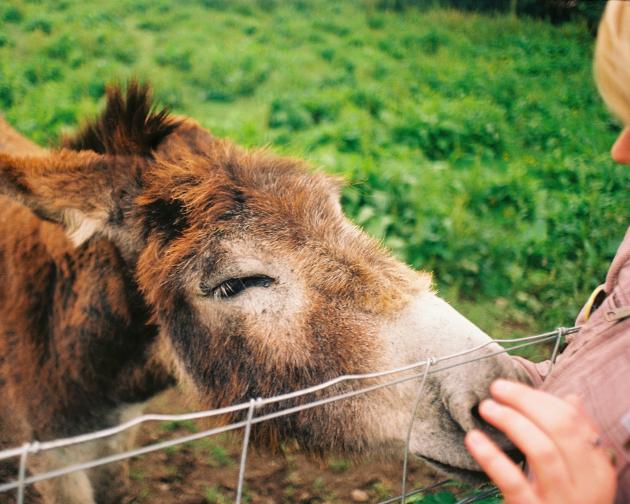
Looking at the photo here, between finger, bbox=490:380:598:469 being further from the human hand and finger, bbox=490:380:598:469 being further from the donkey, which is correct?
the donkey

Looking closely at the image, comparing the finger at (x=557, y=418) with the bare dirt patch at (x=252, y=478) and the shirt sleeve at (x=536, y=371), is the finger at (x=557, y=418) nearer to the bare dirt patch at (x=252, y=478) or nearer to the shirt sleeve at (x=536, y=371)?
the shirt sleeve at (x=536, y=371)

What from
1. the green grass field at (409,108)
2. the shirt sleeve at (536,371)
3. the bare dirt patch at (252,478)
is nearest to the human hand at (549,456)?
the shirt sleeve at (536,371)

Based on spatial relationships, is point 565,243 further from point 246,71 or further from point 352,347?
point 246,71

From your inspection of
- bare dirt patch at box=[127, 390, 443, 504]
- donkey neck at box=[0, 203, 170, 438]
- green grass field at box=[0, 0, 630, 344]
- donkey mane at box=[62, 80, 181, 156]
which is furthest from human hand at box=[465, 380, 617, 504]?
bare dirt patch at box=[127, 390, 443, 504]

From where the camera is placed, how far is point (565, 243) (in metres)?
5.40

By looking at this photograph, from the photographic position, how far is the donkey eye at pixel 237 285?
2002mm

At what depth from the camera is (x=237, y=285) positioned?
6.60 feet

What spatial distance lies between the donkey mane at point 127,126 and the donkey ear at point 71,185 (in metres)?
0.15

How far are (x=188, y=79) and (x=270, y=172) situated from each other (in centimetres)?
862

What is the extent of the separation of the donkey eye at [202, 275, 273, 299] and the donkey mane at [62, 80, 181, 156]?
824mm

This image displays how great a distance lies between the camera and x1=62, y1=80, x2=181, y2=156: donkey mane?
2385 millimetres

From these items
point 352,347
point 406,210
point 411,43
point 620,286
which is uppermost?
point 411,43

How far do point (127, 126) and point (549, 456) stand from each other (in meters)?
2.27

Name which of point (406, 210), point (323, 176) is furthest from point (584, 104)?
point (323, 176)
